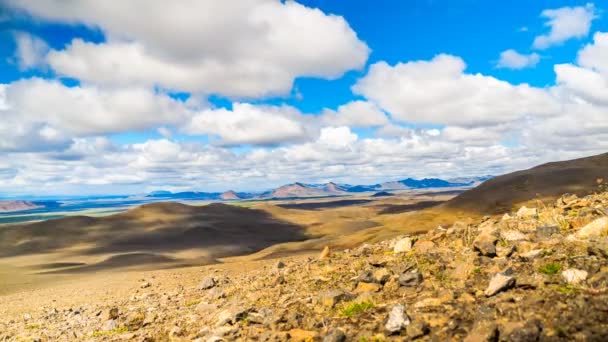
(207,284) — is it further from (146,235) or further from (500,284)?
(146,235)

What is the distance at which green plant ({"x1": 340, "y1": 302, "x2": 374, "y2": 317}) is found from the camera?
7414 mm

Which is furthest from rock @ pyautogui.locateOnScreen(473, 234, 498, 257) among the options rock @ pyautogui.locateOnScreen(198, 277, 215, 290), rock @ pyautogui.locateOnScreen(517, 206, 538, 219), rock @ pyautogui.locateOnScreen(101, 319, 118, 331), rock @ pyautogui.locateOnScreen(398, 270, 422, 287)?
rock @ pyautogui.locateOnScreen(198, 277, 215, 290)

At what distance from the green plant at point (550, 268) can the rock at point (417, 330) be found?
8.25 feet

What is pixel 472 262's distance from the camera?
8414 mm

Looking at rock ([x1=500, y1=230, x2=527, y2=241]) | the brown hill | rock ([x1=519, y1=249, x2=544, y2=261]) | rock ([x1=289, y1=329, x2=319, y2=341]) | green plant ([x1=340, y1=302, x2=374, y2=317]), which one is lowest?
the brown hill

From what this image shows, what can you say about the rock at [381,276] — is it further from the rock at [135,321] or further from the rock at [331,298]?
the rock at [135,321]

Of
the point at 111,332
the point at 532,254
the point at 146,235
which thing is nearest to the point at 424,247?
the point at 532,254

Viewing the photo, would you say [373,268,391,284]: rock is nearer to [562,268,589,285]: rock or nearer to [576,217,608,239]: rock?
[562,268,589,285]: rock

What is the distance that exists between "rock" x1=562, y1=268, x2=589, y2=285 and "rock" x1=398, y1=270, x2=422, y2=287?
259 cm

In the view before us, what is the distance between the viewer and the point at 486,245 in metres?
8.88

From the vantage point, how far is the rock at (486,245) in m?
8.75

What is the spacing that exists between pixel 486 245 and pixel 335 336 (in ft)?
14.4

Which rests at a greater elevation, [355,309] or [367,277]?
[367,277]

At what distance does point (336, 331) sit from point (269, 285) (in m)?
5.92
